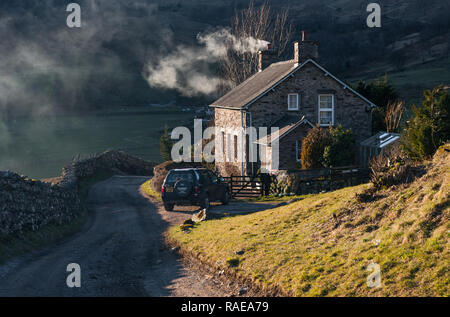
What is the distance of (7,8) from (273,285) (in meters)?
186

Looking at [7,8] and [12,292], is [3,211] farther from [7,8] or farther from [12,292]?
[7,8]

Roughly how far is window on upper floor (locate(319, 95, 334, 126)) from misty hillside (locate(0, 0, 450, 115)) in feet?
205

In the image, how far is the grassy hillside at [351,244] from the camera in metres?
9.36

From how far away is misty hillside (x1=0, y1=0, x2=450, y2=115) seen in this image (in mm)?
118062

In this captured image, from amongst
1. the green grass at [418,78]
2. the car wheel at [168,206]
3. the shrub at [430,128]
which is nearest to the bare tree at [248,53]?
the green grass at [418,78]

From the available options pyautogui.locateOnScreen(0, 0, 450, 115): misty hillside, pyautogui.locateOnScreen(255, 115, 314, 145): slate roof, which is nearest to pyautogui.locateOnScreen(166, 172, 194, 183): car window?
pyautogui.locateOnScreen(255, 115, 314, 145): slate roof

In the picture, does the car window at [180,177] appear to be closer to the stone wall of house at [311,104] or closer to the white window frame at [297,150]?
the white window frame at [297,150]

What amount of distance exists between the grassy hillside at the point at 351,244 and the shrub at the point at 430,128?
8.19 ft

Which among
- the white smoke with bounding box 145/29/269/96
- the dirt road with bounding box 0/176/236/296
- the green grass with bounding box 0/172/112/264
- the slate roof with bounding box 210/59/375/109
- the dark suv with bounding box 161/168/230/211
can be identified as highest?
the white smoke with bounding box 145/29/269/96

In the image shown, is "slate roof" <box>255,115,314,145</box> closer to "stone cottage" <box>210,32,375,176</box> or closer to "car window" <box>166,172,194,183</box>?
"stone cottage" <box>210,32,375,176</box>

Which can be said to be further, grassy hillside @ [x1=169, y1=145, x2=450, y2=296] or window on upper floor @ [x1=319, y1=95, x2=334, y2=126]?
window on upper floor @ [x1=319, y1=95, x2=334, y2=126]

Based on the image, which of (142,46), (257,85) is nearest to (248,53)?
(257,85)

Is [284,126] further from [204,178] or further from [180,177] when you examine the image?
[180,177]

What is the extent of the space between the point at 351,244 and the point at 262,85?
2254cm
